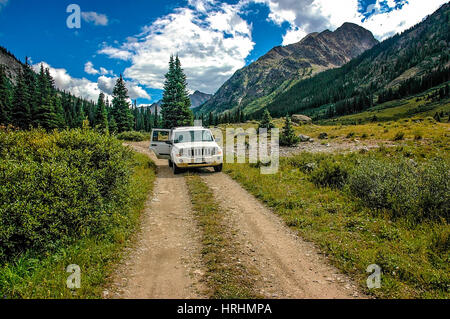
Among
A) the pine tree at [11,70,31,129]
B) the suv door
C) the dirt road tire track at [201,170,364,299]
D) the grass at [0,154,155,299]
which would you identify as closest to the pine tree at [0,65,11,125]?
the pine tree at [11,70,31,129]

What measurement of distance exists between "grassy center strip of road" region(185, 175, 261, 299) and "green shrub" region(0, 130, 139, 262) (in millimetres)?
2577

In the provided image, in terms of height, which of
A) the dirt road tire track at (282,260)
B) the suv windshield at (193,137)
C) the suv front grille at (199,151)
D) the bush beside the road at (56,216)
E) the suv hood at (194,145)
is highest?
the suv windshield at (193,137)

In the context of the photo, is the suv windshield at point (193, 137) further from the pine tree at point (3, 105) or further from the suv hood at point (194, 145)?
the pine tree at point (3, 105)

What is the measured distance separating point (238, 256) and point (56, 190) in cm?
425

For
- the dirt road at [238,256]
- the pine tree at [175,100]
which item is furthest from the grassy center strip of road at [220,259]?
the pine tree at [175,100]

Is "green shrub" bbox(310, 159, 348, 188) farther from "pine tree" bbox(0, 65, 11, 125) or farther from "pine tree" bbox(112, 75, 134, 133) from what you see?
"pine tree" bbox(0, 65, 11, 125)

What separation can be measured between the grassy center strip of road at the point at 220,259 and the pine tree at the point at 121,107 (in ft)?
136

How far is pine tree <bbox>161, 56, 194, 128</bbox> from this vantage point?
119 ft

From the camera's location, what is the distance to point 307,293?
13.0ft

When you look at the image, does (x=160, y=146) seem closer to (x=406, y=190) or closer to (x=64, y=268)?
(x=64, y=268)

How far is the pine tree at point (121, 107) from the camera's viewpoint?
1746 inches

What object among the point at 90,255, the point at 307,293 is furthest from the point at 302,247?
the point at 90,255

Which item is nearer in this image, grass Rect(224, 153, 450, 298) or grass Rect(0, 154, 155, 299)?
grass Rect(0, 154, 155, 299)
